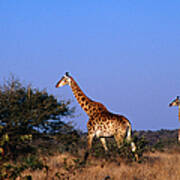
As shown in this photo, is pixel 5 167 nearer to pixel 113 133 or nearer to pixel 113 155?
pixel 113 155

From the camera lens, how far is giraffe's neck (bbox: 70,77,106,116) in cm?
1480

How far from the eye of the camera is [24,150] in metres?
14.7

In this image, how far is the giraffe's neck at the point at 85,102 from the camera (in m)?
14.8

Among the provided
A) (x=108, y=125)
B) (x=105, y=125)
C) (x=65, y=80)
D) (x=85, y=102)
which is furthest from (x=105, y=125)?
(x=65, y=80)

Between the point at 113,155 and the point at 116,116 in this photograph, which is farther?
the point at 116,116

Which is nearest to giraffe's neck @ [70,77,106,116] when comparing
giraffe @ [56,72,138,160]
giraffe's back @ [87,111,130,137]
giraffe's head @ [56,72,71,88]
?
giraffe @ [56,72,138,160]

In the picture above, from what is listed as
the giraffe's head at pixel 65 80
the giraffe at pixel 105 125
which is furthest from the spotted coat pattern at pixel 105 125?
the giraffe's head at pixel 65 80

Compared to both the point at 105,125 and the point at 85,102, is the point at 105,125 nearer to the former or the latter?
the point at 105,125

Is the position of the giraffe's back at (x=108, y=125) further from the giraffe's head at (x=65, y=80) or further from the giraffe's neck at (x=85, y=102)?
the giraffe's head at (x=65, y=80)

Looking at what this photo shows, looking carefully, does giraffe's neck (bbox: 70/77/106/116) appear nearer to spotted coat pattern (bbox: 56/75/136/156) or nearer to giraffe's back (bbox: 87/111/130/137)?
spotted coat pattern (bbox: 56/75/136/156)

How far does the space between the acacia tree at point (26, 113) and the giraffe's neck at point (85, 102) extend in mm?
473

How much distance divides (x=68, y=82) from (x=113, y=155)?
3.64m

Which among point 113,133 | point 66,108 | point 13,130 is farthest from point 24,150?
point 113,133

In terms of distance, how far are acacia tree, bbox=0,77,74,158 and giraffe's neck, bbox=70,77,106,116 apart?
473 millimetres
